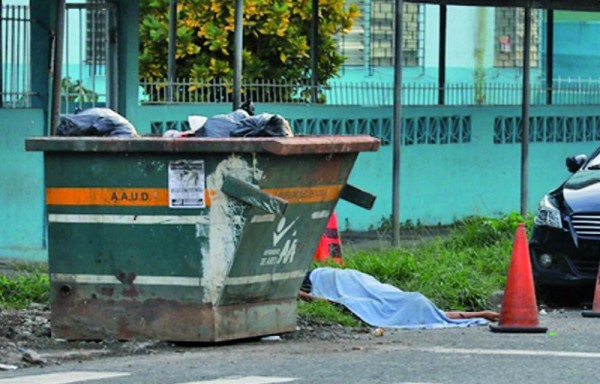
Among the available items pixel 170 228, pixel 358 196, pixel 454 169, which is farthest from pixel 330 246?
pixel 454 169

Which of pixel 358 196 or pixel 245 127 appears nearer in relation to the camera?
pixel 245 127

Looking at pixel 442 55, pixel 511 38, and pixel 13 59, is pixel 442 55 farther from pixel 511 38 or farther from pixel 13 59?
pixel 511 38

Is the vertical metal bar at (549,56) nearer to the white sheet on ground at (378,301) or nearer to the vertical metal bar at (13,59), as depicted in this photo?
the vertical metal bar at (13,59)

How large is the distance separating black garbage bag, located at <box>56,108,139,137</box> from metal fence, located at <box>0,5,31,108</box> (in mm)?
4618

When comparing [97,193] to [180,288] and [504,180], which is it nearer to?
[180,288]

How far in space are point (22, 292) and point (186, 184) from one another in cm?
277

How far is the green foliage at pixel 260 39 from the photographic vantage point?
2167 centimetres

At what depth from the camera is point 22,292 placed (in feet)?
41.5

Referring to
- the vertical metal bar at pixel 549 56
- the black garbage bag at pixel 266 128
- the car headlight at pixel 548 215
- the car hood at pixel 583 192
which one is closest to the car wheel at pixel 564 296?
the car headlight at pixel 548 215

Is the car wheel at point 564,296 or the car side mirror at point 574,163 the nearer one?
the car wheel at point 564,296

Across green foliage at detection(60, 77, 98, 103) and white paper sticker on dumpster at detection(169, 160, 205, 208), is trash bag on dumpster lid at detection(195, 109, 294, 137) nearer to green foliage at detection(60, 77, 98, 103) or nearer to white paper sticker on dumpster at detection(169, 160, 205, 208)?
white paper sticker on dumpster at detection(169, 160, 205, 208)

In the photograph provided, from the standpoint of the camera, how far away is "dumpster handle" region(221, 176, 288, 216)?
405 inches

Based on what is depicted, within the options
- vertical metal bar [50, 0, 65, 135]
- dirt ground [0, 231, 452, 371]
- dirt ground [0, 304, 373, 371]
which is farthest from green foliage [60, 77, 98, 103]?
dirt ground [0, 304, 373, 371]

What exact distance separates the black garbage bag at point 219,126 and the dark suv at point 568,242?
4.04 meters
